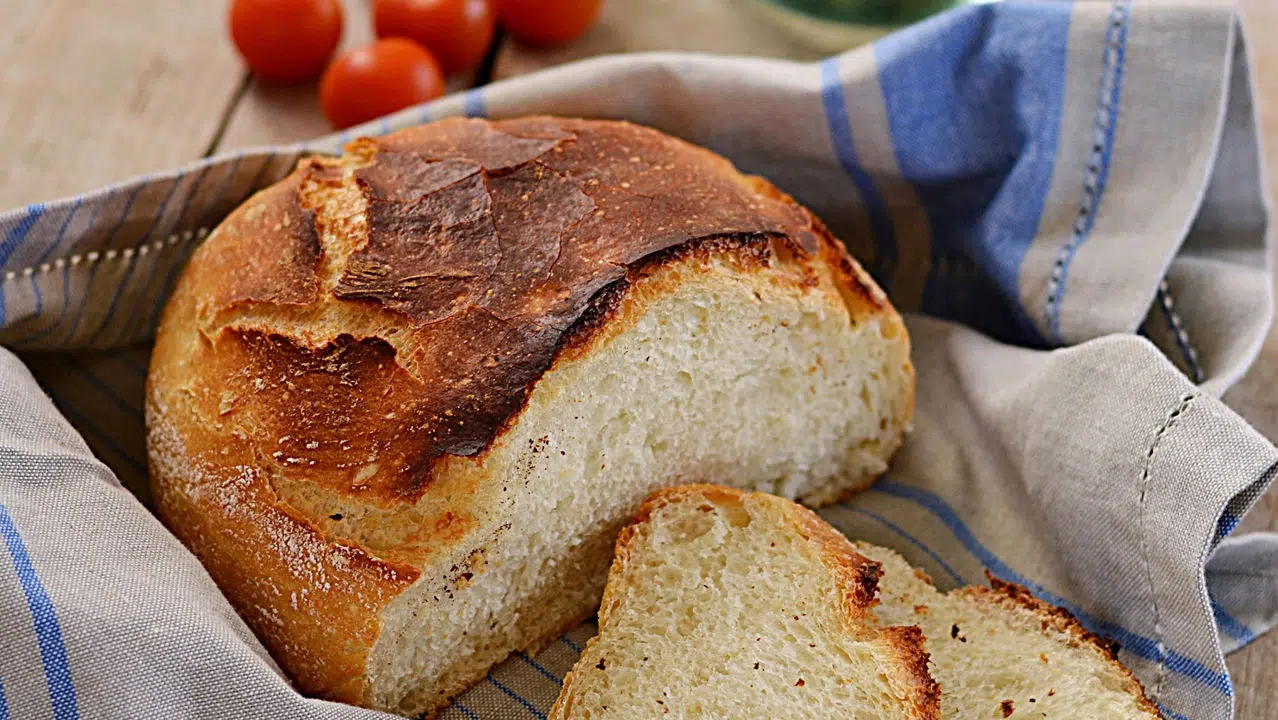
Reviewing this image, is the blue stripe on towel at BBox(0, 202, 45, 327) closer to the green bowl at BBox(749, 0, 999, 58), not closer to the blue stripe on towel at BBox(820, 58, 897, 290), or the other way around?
the blue stripe on towel at BBox(820, 58, 897, 290)

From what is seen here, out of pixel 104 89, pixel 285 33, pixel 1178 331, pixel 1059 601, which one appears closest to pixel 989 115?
pixel 1178 331

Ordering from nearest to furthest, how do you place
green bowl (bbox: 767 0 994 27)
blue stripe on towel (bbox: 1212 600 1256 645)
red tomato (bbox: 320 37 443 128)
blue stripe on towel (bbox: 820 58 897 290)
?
blue stripe on towel (bbox: 1212 600 1256 645) → blue stripe on towel (bbox: 820 58 897 290) → red tomato (bbox: 320 37 443 128) → green bowl (bbox: 767 0 994 27)

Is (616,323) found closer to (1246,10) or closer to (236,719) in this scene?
(236,719)

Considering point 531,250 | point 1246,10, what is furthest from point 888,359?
point 1246,10

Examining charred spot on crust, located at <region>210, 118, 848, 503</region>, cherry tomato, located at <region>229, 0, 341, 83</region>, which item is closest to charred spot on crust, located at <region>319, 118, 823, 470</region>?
charred spot on crust, located at <region>210, 118, 848, 503</region>

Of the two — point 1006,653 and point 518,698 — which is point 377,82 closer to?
point 518,698

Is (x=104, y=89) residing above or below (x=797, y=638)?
above

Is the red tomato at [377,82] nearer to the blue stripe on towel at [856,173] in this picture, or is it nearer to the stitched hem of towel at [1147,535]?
the blue stripe on towel at [856,173]
